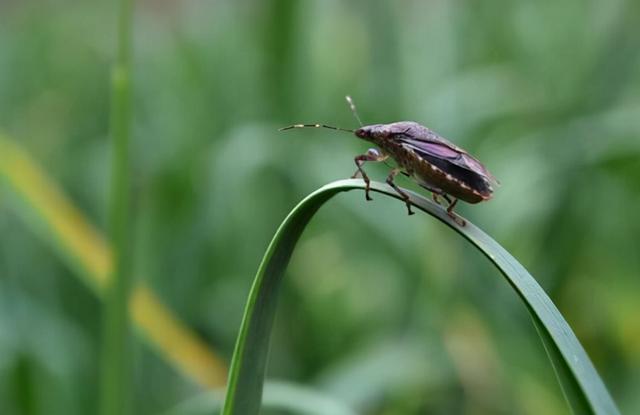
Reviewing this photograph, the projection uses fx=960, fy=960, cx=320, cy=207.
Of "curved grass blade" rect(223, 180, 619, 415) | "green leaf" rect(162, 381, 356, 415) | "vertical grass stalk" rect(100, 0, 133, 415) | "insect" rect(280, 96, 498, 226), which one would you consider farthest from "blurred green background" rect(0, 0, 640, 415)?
"curved grass blade" rect(223, 180, 619, 415)

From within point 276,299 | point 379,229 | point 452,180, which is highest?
point 379,229

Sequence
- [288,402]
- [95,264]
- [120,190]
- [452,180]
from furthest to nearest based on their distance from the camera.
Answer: [95,264]
[288,402]
[120,190]
[452,180]

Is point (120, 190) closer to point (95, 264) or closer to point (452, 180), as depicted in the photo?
point (452, 180)

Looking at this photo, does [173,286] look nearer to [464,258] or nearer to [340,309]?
[340,309]

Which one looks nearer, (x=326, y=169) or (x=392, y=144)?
(x=392, y=144)

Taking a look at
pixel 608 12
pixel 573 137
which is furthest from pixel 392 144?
pixel 608 12

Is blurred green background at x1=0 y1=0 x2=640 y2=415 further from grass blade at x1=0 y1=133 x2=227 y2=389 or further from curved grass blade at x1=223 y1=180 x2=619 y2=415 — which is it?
curved grass blade at x1=223 y1=180 x2=619 y2=415

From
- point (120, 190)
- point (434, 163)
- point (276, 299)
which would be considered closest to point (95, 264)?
point (120, 190)
